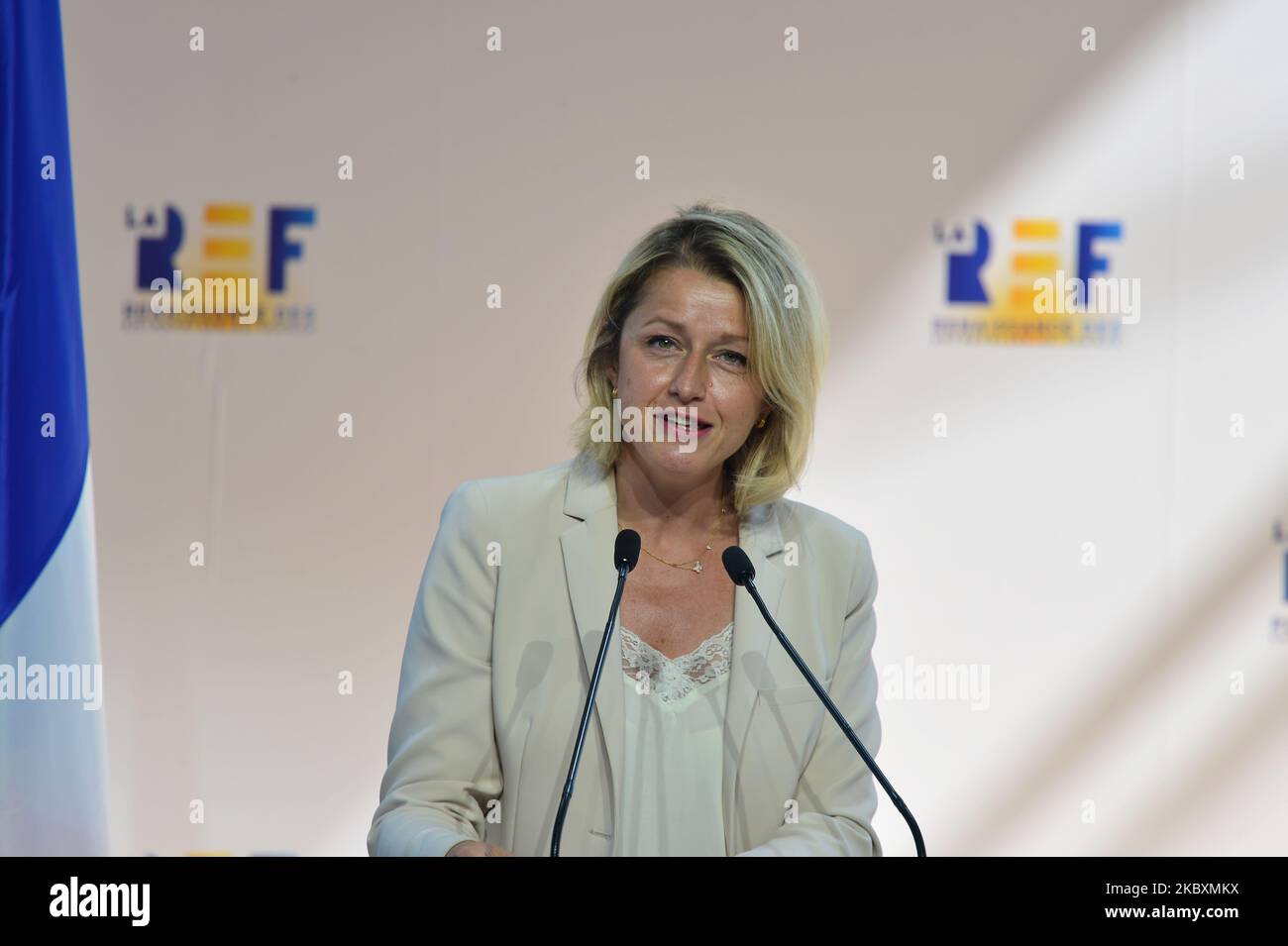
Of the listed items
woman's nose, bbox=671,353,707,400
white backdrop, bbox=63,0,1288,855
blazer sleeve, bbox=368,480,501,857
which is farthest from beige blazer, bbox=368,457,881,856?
white backdrop, bbox=63,0,1288,855

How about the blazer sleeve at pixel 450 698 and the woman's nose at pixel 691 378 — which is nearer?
the blazer sleeve at pixel 450 698

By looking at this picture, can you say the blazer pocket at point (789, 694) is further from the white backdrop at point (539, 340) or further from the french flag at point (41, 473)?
the french flag at point (41, 473)

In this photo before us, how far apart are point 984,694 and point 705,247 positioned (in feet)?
5.09

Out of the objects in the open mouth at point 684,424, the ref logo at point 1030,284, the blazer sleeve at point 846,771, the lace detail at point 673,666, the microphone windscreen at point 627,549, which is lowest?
the blazer sleeve at point 846,771

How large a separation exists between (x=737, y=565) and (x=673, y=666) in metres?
0.29

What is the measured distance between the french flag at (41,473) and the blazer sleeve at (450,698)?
1.17 m

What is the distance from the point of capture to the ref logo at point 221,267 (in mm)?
3008

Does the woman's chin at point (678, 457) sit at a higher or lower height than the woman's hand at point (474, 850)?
higher

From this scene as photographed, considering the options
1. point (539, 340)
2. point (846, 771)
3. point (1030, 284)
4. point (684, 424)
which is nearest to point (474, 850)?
point (846, 771)

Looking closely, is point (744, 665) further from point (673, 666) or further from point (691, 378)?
point (691, 378)

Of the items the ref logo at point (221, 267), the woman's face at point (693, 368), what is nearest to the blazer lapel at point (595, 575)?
the woman's face at point (693, 368)

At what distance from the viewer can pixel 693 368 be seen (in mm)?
2252

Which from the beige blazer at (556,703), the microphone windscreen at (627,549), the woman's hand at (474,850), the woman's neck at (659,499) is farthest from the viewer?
the woman's neck at (659,499)
